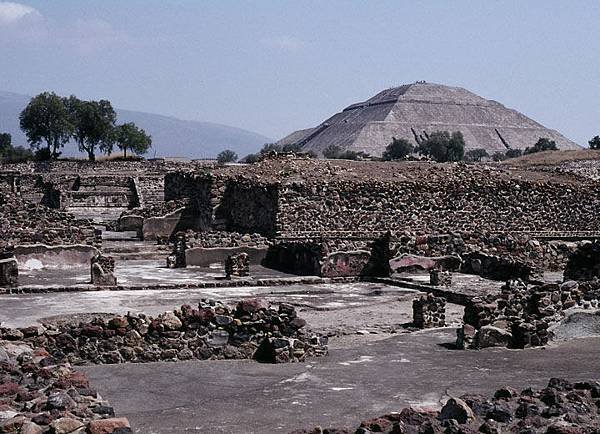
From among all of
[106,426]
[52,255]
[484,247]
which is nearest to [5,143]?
[52,255]

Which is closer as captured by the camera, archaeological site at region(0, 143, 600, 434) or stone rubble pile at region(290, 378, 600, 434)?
stone rubble pile at region(290, 378, 600, 434)

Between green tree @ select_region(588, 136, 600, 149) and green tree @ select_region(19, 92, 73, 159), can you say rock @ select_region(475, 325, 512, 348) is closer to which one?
green tree @ select_region(19, 92, 73, 159)

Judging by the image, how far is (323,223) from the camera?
31609 mm

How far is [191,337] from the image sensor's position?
1141cm

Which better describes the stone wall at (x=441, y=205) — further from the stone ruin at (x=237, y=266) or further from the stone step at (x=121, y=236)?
the stone ruin at (x=237, y=266)

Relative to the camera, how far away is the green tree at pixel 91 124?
79.0 metres

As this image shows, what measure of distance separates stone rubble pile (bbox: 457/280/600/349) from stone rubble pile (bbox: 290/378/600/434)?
4.52 metres

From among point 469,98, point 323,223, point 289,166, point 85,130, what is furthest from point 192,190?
point 469,98

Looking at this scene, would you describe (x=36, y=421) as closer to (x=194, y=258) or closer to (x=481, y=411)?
(x=481, y=411)

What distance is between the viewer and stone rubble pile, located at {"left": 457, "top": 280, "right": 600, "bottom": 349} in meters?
12.2

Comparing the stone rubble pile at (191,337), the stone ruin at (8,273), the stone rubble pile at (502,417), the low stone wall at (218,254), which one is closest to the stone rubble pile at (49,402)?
the stone rubble pile at (502,417)

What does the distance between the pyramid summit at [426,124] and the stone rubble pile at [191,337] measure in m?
135

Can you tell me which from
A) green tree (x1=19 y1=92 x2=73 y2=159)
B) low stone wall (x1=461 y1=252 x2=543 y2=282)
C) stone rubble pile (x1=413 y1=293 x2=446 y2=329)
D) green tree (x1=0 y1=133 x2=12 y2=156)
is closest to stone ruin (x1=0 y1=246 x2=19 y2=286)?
stone rubble pile (x1=413 y1=293 x2=446 y2=329)

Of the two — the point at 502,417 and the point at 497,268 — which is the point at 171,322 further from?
the point at 497,268
